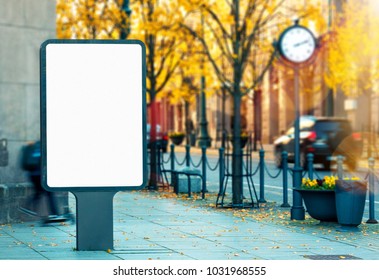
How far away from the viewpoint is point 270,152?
4656 cm

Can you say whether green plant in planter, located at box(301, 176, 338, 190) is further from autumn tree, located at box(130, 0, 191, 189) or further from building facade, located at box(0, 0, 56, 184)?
autumn tree, located at box(130, 0, 191, 189)

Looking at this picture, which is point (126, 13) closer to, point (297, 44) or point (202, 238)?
point (297, 44)

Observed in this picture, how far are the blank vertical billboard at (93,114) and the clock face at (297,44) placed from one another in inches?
440

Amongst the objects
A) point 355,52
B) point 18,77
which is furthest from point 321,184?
point 355,52

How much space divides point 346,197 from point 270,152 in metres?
33.1

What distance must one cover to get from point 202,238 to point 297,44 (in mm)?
10824

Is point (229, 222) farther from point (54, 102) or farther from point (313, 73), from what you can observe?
point (313, 73)

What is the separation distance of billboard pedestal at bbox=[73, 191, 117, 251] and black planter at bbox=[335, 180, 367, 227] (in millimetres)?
4198

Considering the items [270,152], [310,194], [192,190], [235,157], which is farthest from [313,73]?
[310,194]

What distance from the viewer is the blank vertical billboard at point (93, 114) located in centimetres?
1038

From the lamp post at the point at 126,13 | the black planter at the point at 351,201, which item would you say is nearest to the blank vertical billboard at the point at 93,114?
the black planter at the point at 351,201

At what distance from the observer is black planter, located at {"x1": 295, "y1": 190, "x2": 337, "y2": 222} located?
13.9 m

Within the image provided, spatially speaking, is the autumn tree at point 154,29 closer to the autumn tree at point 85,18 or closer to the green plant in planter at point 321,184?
the autumn tree at point 85,18

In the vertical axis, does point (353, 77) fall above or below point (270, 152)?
above
